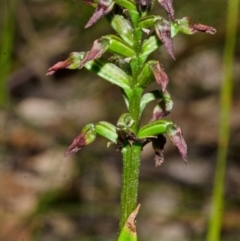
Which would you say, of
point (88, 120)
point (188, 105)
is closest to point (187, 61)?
point (188, 105)

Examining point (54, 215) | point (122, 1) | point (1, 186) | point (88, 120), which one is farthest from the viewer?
point (88, 120)

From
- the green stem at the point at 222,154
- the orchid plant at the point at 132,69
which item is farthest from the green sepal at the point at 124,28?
the green stem at the point at 222,154

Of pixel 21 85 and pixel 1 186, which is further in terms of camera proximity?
pixel 21 85

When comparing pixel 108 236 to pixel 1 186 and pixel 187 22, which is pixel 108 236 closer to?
pixel 1 186

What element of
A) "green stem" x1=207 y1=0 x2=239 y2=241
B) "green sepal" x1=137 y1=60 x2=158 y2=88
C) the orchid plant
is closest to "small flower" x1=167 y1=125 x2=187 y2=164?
the orchid plant

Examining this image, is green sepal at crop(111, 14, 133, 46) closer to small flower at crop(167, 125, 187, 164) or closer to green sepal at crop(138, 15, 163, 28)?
green sepal at crop(138, 15, 163, 28)

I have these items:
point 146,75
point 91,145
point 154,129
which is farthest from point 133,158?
point 91,145

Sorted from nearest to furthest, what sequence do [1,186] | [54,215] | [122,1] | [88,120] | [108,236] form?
1. [122,1]
2. [108,236]
3. [54,215]
4. [1,186]
5. [88,120]

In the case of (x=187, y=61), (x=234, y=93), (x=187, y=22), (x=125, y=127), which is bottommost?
(x=234, y=93)
